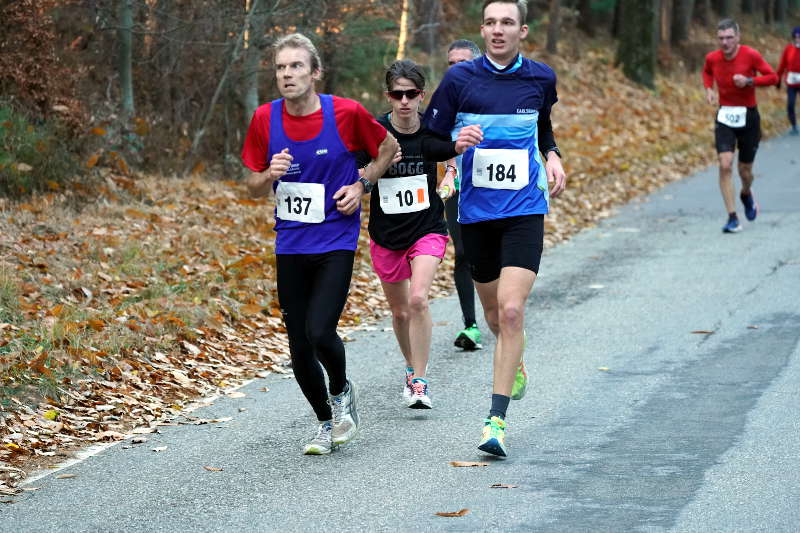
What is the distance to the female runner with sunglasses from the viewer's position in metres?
7.43

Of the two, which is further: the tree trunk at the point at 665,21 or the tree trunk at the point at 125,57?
the tree trunk at the point at 665,21

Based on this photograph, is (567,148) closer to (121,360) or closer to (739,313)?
(739,313)

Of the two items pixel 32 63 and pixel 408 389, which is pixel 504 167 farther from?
pixel 32 63

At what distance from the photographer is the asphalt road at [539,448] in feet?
17.8

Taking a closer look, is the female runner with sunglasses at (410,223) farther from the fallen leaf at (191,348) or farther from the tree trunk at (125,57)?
the tree trunk at (125,57)

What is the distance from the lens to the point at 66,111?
13609mm

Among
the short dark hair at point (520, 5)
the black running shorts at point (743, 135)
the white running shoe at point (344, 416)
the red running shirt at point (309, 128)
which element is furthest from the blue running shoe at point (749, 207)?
the red running shirt at point (309, 128)

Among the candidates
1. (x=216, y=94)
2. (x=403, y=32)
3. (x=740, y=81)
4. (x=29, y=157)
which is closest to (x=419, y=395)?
(x=29, y=157)

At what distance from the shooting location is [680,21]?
37.4 metres

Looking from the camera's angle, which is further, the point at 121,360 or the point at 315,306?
the point at 121,360

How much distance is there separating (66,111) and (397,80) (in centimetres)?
723

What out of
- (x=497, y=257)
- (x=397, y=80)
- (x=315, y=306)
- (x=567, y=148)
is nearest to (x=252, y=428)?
(x=315, y=306)

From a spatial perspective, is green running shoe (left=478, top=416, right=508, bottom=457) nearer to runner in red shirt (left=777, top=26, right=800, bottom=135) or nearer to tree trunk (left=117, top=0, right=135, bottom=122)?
tree trunk (left=117, top=0, right=135, bottom=122)

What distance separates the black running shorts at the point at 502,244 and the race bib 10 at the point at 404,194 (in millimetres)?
676
